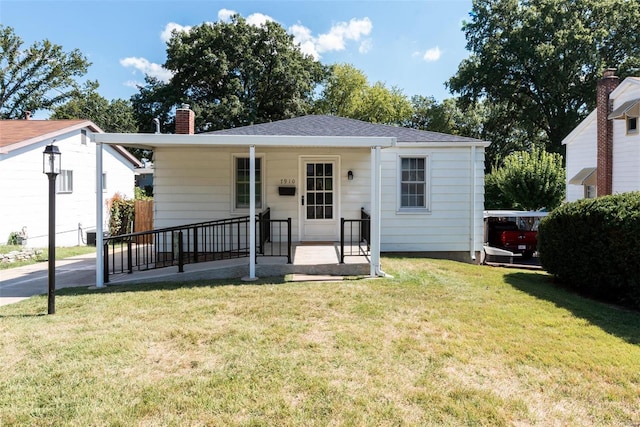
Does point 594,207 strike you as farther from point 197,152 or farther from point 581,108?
point 581,108

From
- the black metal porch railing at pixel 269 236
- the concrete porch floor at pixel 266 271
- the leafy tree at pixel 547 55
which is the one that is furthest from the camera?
the leafy tree at pixel 547 55

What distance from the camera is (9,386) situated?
3.19m

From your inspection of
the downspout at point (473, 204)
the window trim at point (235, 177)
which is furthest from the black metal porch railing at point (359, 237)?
the downspout at point (473, 204)

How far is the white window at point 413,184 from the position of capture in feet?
31.1

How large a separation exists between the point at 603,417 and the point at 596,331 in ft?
6.64

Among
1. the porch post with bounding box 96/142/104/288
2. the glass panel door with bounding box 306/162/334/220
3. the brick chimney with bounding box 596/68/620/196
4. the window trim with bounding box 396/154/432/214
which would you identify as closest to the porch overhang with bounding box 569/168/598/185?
the brick chimney with bounding box 596/68/620/196

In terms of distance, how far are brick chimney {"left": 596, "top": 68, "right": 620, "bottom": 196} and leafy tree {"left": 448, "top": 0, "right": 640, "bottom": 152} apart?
13870 mm

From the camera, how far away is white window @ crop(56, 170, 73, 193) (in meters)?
13.6

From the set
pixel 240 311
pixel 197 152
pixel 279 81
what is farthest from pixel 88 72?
pixel 240 311

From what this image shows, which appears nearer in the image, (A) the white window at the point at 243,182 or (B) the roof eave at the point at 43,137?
(A) the white window at the point at 243,182

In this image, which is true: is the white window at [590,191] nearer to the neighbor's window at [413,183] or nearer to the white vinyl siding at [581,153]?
the white vinyl siding at [581,153]

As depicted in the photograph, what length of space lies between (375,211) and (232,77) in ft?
75.5

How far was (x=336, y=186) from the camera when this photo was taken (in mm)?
9422

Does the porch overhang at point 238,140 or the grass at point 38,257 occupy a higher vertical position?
the porch overhang at point 238,140
